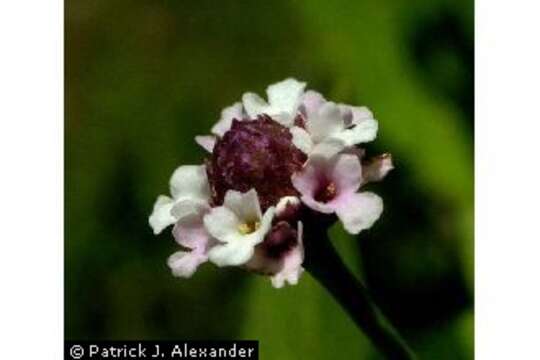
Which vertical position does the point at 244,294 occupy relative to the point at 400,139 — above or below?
below

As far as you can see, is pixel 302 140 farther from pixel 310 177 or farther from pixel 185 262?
pixel 185 262

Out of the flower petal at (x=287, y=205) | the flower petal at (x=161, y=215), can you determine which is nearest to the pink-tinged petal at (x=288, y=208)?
the flower petal at (x=287, y=205)

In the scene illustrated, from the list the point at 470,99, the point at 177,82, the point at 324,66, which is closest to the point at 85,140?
the point at 177,82

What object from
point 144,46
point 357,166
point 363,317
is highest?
point 144,46

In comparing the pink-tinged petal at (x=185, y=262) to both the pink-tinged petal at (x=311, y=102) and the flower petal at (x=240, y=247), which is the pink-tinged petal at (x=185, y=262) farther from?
the pink-tinged petal at (x=311, y=102)

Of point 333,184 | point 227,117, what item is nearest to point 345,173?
point 333,184

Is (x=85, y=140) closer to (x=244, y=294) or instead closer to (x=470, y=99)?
(x=244, y=294)
